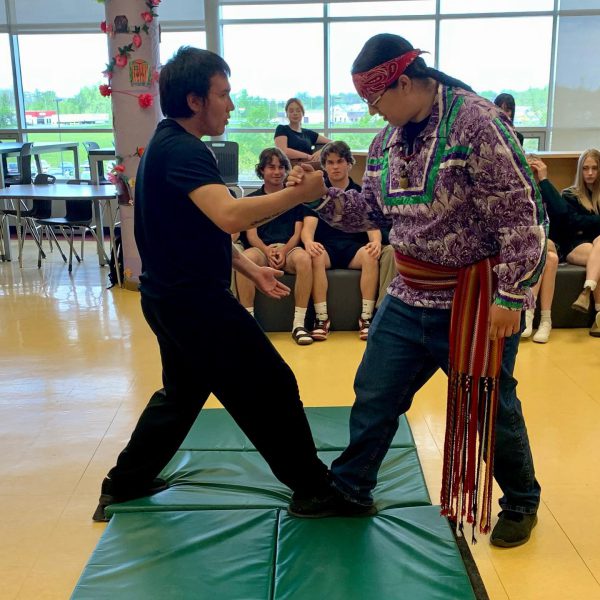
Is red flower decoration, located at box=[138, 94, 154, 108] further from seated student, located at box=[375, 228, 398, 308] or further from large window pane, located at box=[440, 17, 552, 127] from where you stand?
large window pane, located at box=[440, 17, 552, 127]

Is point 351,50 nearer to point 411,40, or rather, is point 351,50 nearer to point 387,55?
point 411,40

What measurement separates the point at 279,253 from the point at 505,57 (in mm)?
5655

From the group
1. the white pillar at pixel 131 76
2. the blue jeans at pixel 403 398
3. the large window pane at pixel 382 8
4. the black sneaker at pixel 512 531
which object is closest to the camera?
the blue jeans at pixel 403 398

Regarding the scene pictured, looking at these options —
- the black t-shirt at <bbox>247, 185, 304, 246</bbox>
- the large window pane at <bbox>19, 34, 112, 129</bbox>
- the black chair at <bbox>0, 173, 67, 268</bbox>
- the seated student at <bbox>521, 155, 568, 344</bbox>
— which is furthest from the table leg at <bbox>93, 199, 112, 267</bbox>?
the seated student at <bbox>521, 155, 568, 344</bbox>

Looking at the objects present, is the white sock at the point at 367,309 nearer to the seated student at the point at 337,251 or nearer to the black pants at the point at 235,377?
the seated student at the point at 337,251

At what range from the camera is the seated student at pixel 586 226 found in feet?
15.2

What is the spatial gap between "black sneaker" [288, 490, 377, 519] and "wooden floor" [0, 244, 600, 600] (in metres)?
0.42

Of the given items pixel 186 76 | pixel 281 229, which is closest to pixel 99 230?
pixel 281 229

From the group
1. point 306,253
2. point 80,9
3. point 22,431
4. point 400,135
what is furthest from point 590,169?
point 80,9

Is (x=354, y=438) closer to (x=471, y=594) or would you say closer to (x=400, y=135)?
(x=471, y=594)

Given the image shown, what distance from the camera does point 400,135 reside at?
7.01 ft

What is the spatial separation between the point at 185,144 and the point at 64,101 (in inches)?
327

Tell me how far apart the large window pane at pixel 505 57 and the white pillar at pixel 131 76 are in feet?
14.3

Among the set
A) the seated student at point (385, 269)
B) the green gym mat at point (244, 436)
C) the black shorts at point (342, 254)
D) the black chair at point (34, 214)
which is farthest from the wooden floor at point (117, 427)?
the black chair at point (34, 214)
